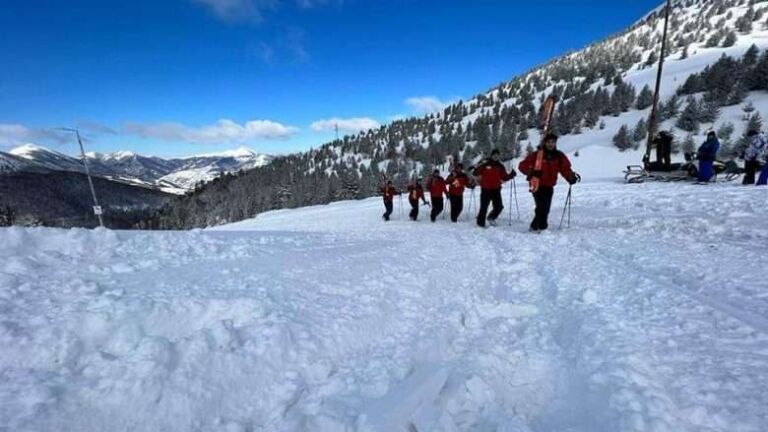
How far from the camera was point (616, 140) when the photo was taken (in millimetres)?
41844

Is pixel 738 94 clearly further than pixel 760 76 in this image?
No

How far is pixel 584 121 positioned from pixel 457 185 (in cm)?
5710

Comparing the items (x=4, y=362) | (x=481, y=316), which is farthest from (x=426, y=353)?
(x=4, y=362)

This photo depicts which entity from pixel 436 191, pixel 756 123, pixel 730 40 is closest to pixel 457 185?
pixel 436 191

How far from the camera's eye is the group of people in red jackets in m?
8.44

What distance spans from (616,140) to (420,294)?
46.5 meters

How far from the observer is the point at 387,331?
3863 mm

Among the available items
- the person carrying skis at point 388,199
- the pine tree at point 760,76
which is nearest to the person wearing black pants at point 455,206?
the person carrying skis at point 388,199

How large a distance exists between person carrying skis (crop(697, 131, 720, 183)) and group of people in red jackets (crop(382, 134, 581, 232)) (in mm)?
7770

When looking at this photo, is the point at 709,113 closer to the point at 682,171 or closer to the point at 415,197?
the point at 682,171

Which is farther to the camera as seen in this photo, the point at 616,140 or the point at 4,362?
the point at 616,140

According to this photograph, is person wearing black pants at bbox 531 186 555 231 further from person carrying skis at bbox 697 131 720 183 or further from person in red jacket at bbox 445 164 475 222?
person carrying skis at bbox 697 131 720 183

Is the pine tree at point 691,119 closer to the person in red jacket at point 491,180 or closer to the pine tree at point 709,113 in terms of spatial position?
Answer: the pine tree at point 709,113

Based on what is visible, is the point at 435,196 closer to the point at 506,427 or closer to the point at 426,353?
the point at 426,353
